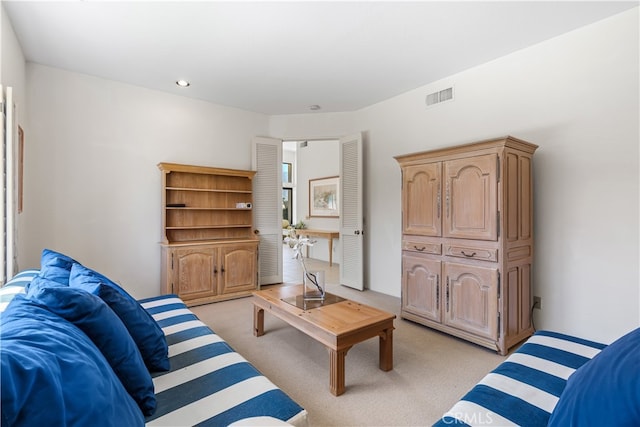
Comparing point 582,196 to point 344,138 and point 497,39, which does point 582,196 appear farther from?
point 344,138

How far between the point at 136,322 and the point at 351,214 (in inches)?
141

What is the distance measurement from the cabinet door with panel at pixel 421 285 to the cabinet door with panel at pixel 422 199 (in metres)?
0.29

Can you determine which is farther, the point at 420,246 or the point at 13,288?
the point at 420,246

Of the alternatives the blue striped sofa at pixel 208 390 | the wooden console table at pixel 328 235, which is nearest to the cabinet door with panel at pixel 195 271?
the blue striped sofa at pixel 208 390

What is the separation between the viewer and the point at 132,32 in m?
2.76

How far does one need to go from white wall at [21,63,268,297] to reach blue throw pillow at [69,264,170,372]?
2467 millimetres

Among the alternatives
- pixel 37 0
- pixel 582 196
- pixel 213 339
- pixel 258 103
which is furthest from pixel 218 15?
pixel 582 196

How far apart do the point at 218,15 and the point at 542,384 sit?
3185 millimetres

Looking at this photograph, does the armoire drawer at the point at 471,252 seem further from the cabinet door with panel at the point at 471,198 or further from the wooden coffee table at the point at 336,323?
the wooden coffee table at the point at 336,323

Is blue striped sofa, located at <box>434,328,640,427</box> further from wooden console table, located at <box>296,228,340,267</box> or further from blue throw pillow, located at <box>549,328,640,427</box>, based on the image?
wooden console table, located at <box>296,228,340,267</box>

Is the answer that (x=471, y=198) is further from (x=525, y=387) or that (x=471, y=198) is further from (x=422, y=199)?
(x=525, y=387)

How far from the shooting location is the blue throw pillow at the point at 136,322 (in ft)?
4.78

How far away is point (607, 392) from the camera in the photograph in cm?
83

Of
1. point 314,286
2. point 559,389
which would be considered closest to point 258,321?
point 314,286
